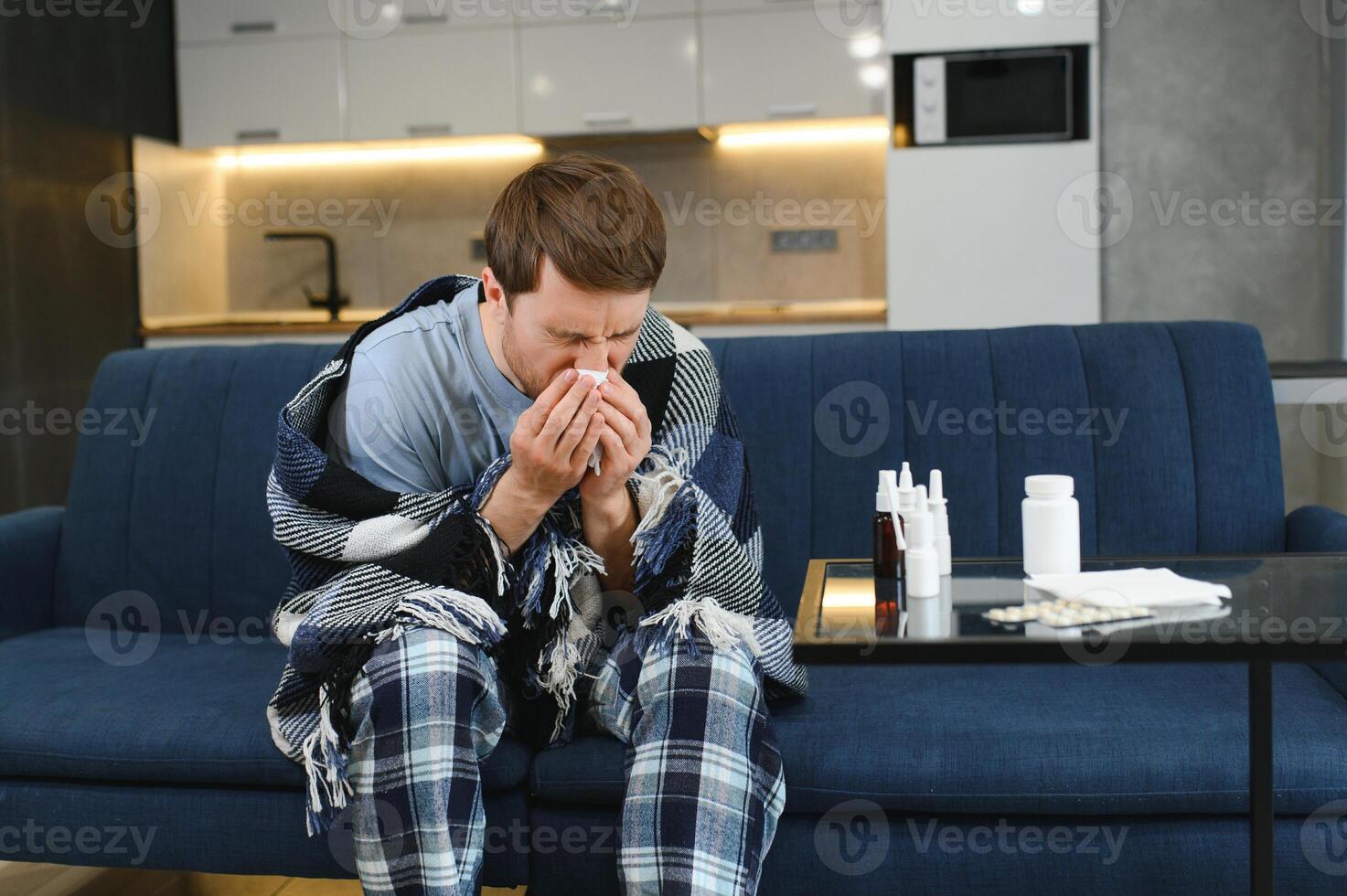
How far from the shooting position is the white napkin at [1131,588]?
1.21 m

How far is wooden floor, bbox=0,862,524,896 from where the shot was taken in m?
2.05

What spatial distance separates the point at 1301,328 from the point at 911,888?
292cm

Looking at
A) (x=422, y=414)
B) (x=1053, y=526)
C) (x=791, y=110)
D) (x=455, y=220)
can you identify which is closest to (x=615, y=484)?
(x=422, y=414)

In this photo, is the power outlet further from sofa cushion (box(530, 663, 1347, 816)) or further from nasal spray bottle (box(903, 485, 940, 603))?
nasal spray bottle (box(903, 485, 940, 603))

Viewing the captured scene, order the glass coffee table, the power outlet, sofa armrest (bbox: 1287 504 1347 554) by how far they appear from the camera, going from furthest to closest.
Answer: the power outlet → sofa armrest (bbox: 1287 504 1347 554) → the glass coffee table

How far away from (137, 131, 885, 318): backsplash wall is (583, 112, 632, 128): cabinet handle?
30 cm

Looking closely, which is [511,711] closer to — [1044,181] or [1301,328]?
[1044,181]

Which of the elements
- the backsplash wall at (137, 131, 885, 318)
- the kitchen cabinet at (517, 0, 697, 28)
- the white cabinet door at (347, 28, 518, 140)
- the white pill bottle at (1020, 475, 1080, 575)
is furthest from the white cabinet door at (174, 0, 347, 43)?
the white pill bottle at (1020, 475, 1080, 575)

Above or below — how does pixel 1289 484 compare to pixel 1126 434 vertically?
below

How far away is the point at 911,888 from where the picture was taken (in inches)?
60.6

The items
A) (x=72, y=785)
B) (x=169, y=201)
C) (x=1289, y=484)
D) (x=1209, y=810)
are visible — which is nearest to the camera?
(x=1209, y=810)

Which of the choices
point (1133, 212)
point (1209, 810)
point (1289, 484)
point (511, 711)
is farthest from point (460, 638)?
point (1133, 212)

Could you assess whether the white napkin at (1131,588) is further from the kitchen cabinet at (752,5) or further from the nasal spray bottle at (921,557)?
the kitchen cabinet at (752,5)

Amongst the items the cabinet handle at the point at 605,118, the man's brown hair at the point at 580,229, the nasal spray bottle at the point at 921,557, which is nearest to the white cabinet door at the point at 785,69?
the cabinet handle at the point at 605,118
